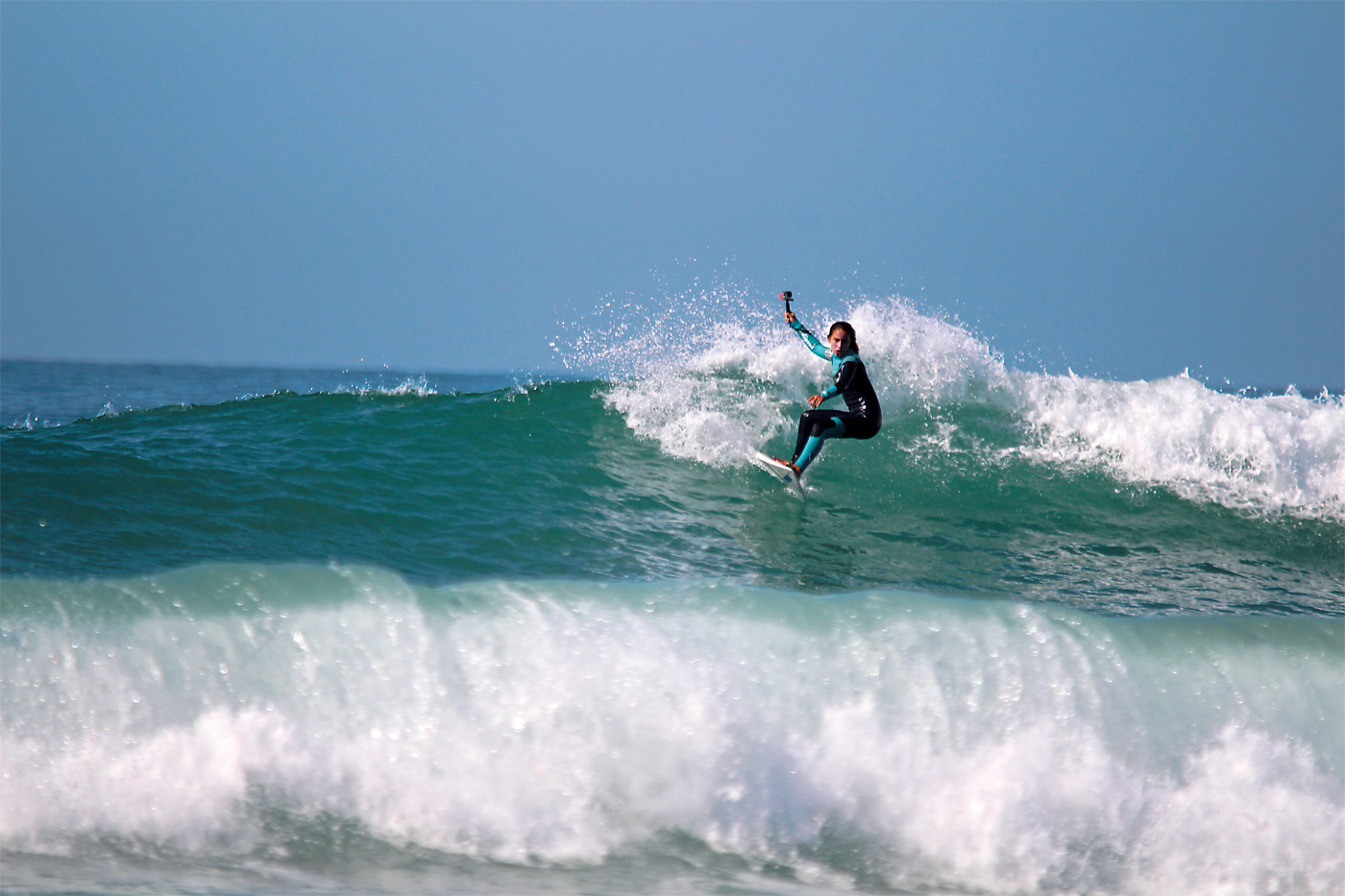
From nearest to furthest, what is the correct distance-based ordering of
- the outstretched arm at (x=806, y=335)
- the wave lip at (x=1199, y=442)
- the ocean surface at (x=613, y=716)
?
1. the ocean surface at (x=613, y=716)
2. the outstretched arm at (x=806, y=335)
3. the wave lip at (x=1199, y=442)

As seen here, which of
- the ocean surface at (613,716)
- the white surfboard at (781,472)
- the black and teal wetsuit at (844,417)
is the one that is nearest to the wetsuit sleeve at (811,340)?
the black and teal wetsuit at (844,417)

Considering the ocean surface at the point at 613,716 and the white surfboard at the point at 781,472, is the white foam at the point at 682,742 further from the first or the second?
→ the white surfboard at the point at 781,472

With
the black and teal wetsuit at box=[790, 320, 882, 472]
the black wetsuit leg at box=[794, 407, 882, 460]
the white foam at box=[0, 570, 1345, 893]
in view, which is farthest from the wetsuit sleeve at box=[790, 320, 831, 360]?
the white foam at box=[0, 570, 1345, 893]

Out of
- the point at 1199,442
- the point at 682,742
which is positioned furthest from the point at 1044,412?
the point at 682,742

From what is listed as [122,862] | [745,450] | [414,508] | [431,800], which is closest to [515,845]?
[431,800]

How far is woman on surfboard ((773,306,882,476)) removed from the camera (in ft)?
23.2

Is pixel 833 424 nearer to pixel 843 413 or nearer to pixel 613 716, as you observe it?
pixel 843 413

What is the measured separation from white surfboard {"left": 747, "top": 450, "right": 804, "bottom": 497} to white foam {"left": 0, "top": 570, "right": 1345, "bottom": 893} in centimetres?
302

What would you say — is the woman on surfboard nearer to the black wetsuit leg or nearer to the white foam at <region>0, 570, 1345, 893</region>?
the black wetsuit leg

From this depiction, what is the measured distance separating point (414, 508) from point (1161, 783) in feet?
16.4

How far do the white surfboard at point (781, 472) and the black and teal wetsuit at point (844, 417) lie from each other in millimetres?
133

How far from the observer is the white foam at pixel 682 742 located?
3.55 meters

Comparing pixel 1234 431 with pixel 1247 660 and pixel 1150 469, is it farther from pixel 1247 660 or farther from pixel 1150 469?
pixel 1247 660

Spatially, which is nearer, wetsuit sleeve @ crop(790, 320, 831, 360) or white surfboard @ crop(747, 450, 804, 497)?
wetsuit sleeve @ crop(790, 320, 831, 360)
